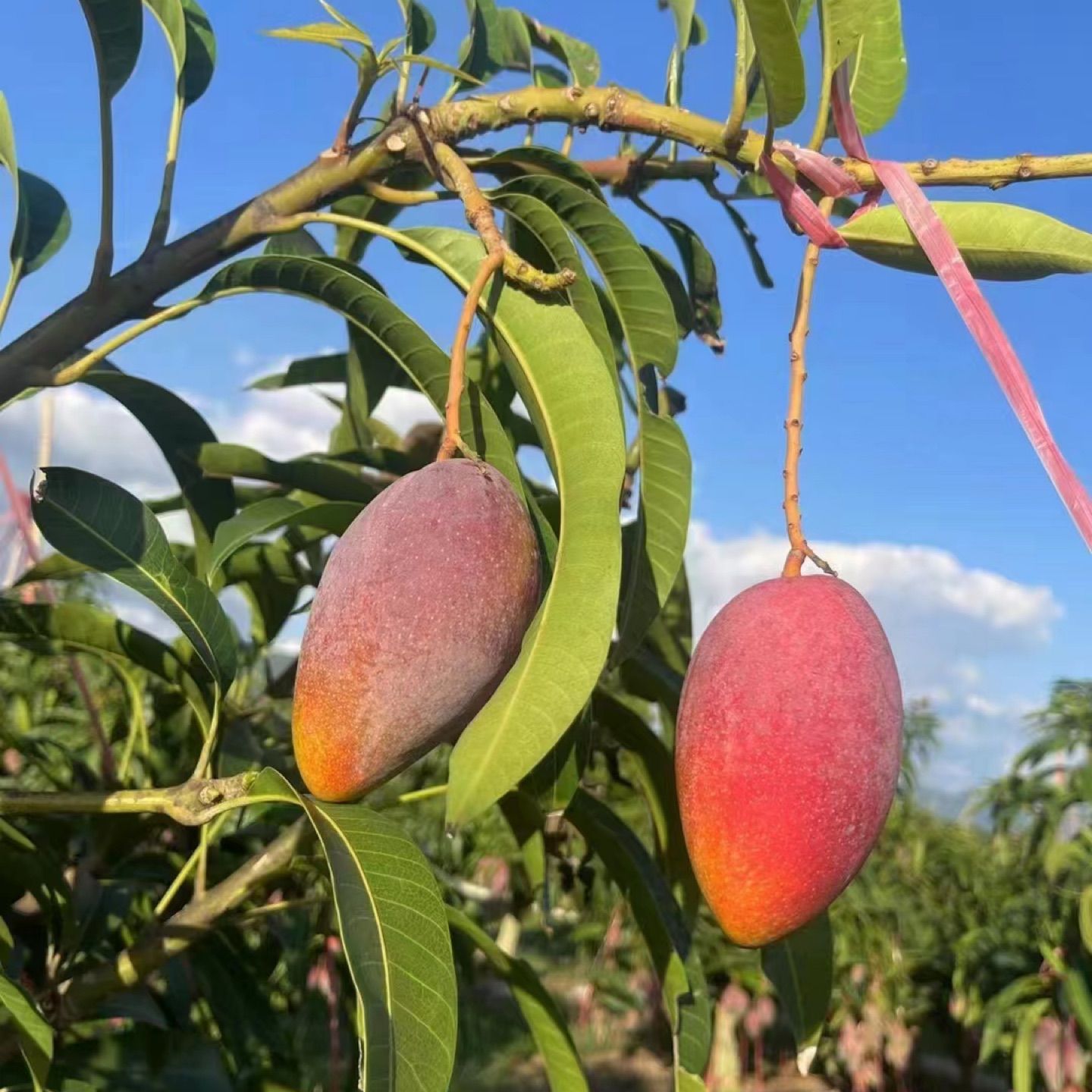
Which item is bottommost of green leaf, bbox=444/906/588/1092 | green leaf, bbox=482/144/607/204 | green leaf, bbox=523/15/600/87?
green leaf, bbox=444/906/588/1092

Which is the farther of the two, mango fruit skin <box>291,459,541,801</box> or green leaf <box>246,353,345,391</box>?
green leaf <box>246,353,345,391</box>

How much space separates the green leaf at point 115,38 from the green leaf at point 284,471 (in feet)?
1.10

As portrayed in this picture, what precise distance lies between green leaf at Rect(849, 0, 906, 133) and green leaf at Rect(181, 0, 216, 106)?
60 cm

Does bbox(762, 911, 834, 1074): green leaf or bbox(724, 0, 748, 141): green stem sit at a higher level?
bbox(724, 0, 748, 141): green stem

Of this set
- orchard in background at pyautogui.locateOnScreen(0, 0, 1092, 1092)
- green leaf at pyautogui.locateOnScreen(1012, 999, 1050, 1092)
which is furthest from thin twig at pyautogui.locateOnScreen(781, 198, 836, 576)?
green leaf at pyautogui.locateOnScreen(1012, 999, 1050, 1092)

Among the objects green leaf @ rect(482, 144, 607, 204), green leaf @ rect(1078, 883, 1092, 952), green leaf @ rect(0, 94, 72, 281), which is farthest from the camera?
green leaf @ rect(1078, 883, 1092, 952)

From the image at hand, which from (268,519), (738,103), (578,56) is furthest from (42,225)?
(738,103)

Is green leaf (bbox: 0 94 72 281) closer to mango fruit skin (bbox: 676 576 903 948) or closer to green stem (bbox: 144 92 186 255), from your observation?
green stem (bbox: 144 92 186 255)

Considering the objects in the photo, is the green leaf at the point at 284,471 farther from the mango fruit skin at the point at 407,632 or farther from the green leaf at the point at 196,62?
the mango fruit skin at the point at 407,632

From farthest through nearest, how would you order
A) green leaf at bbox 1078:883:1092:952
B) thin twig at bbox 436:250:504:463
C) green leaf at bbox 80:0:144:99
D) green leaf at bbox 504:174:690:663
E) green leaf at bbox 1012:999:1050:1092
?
green leaf at bbox 1012:999:1050:1092
green leaf at bbox 1078:883:1092:952
green leaf at bbox 80:0:144:99
green leaf at bbox 504:174:690:663
thin twig at bbox 436:250:504:463

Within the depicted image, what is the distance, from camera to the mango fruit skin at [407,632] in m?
0.54

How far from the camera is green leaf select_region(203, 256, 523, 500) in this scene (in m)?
0.78

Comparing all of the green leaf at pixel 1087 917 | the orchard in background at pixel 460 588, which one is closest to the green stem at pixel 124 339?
the orchard in background at pixel 460 588

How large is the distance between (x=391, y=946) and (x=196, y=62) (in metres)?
0.84
